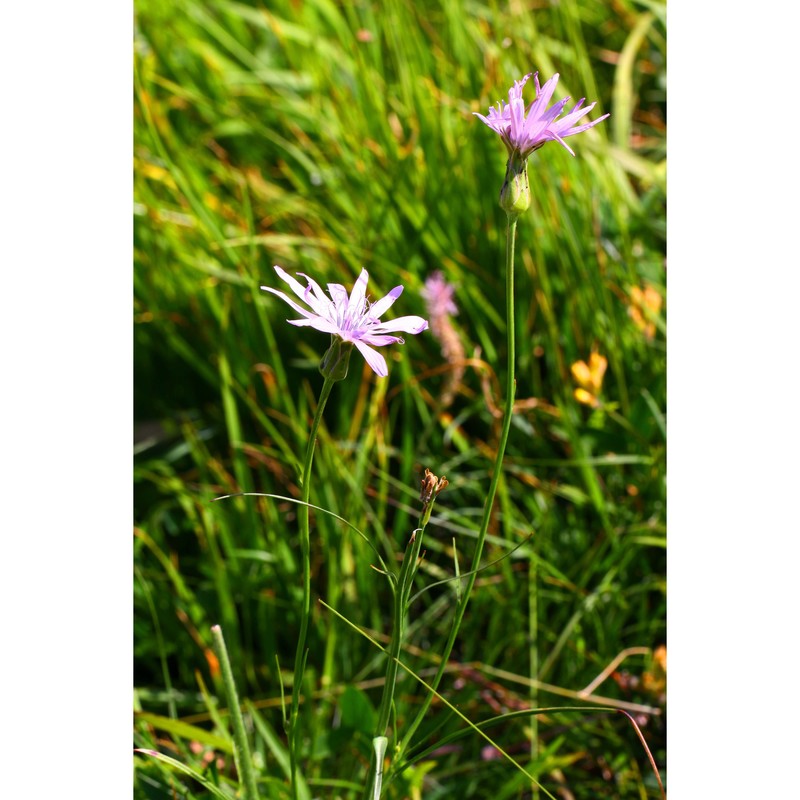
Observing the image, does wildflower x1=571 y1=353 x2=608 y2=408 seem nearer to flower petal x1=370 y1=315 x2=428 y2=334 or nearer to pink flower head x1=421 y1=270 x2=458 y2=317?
pink flower head x1=421 y1=270 x2=458 y2=317

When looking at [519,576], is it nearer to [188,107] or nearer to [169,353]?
[169,353]

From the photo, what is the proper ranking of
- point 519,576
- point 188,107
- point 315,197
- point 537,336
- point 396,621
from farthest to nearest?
point 188,107 < point 315,197 < point 537,336 < point 519,576 < point 396,621

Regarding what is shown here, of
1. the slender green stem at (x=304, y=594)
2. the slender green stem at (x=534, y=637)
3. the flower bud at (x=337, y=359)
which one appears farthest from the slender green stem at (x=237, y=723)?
the slender green stem at (x=534, y=637)

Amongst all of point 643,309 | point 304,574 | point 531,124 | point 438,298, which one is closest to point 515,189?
point 531,124

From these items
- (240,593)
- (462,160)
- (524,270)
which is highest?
(462,160)
